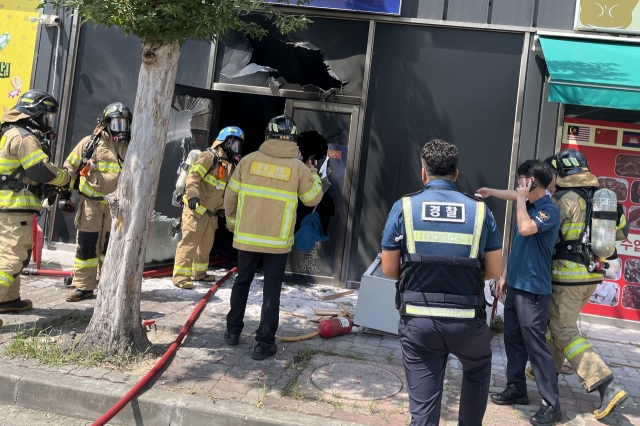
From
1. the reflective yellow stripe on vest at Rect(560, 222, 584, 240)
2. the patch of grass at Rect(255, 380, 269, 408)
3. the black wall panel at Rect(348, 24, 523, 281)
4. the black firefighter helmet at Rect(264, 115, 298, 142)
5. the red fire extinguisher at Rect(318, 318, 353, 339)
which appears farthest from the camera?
the black wall panel at Rect(348, 24, 523, 281)

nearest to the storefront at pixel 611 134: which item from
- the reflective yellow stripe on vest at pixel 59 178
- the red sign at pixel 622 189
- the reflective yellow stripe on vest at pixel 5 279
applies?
the red sign at pixel 622 189

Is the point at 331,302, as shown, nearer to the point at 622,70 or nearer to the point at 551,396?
the point at 551,396

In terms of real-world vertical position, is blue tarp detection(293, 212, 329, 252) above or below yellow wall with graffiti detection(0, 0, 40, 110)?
below

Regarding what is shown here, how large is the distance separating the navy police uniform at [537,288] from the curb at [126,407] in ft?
4.63

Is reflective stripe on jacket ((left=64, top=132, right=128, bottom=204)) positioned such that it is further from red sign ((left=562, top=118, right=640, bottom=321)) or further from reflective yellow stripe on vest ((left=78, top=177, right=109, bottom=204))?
red sign ((left=562, top=118, right=640, bottom=321))

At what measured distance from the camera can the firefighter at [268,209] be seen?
4.77 m

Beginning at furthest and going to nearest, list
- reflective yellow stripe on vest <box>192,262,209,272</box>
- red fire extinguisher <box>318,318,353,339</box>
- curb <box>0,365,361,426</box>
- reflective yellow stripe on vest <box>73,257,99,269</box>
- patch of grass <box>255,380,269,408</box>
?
1. reflective yellow stripe on vest <box>192,262,209,272</box>
2. reflective yellow stripe on vest <box>73,257,99,269</box>
3. red fire extinguisher <box>318,318,353,339</box>
4. patch of grass <box>255,380,269,408</box>
5. curb <box>0,365,361,426</box>

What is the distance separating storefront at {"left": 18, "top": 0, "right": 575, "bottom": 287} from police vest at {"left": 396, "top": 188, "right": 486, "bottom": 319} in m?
4.55

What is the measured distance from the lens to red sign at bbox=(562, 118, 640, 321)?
697 cm

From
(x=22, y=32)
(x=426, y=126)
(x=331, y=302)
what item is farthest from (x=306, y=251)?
(x=22, y=32)

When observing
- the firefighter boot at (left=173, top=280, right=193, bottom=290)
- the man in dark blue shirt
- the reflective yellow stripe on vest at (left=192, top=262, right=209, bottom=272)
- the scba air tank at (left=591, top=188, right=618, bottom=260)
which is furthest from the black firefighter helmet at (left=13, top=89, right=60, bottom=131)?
the scba air tank at (left=591, top=188, right=618, bottom=260)

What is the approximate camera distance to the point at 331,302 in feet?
22.5

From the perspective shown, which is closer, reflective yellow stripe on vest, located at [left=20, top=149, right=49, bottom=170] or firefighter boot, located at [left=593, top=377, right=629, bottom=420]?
firefighter boot, located at [left=593, top=377, right=629, bottom=420]

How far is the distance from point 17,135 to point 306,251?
3854 millimetres
